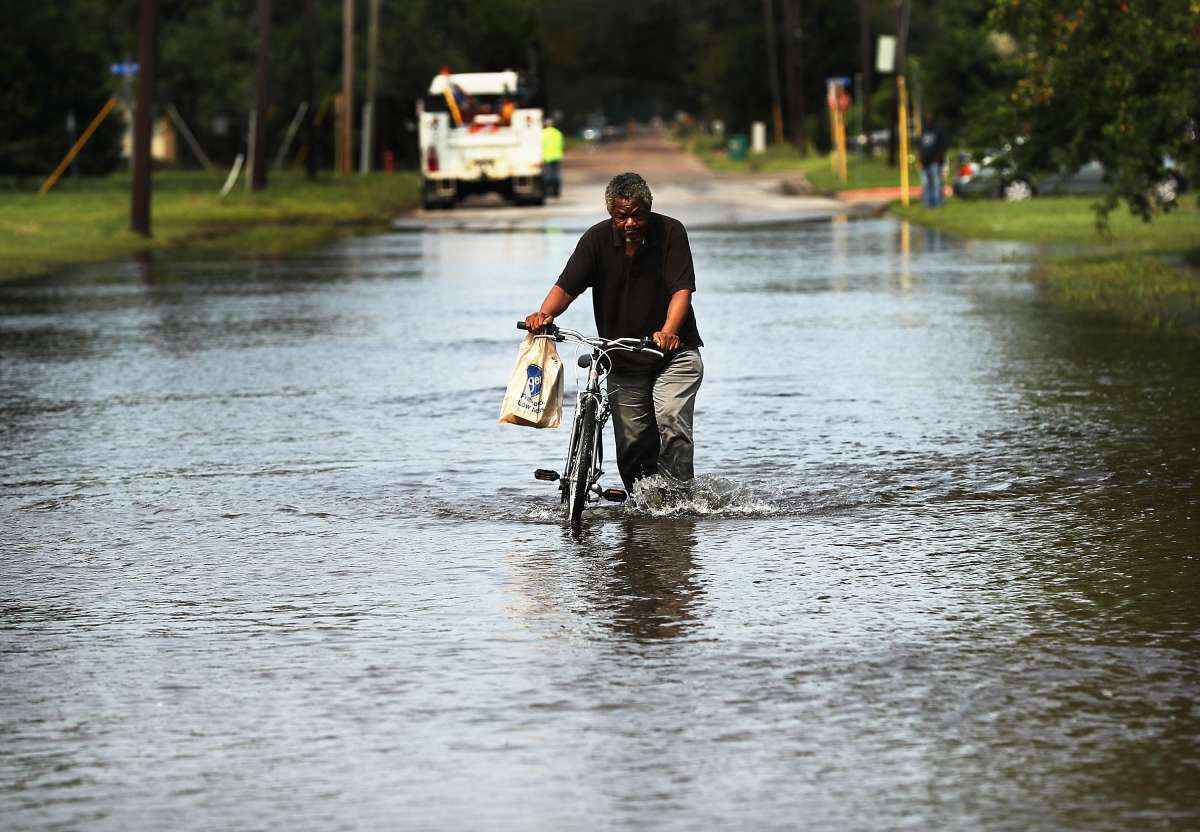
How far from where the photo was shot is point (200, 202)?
4753 centimetres

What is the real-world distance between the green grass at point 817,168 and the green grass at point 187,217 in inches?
432

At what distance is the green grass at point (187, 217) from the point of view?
3400 cm

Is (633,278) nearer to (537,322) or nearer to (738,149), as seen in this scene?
(537,322)

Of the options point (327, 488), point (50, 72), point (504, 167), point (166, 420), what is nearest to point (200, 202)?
point (504, 167)

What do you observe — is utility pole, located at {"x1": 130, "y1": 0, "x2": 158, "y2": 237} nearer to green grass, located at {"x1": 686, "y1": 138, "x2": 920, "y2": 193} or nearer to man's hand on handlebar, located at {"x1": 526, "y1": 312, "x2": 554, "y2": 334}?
green grass, located at {"x1": 686, "y1": 138, "x2": 920, "y2": 193}

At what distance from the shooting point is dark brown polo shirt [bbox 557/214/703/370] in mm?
10234

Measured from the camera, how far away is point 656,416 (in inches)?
412

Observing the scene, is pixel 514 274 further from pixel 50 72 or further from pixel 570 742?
pixel 50 72

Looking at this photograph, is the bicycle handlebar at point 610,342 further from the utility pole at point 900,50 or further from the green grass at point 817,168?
the green grass at point 817,168

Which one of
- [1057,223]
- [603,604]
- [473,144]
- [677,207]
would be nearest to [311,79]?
[473,144]

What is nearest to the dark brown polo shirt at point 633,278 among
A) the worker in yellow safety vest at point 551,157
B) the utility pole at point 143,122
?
the utility pole at point 143,122

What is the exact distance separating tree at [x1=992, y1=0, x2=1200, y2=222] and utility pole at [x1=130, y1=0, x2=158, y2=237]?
13.9m

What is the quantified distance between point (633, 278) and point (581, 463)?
0.89 m

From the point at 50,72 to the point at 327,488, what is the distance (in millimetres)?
50594
